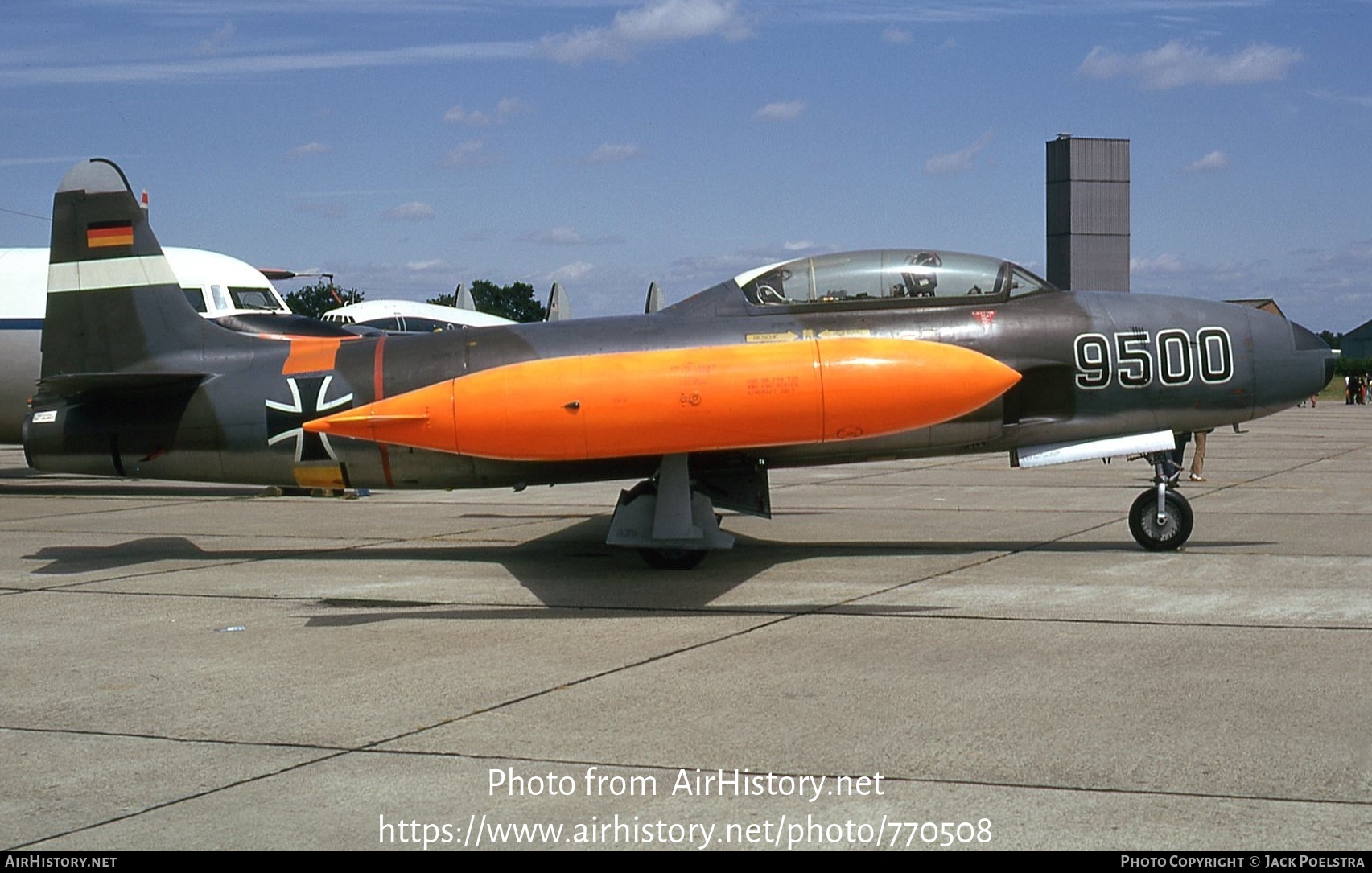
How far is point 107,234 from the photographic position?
39.5ft

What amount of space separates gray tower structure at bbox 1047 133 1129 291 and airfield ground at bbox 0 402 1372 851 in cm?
1786

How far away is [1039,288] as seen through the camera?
11.2 meters

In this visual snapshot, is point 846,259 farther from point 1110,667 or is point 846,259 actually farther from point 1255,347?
point 1110,667

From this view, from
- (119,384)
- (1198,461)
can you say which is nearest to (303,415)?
(119,384)

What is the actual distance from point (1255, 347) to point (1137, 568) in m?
2.13

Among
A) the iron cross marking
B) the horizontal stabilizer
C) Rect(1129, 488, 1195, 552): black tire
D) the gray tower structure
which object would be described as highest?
the gray tower structure

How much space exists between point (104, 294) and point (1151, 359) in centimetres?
901

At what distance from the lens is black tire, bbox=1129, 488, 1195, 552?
11453 mm

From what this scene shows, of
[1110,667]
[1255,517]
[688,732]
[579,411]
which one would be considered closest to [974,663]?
[1110,667]

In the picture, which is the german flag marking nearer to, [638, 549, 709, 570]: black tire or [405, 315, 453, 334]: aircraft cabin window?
[638, 549, 709, 570]: black tire

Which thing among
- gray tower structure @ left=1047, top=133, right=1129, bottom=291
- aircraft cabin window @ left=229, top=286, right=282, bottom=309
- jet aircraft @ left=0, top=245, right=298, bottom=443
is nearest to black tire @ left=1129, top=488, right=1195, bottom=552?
jet aircraft @ left=0, top=245, right=298, bottom=443

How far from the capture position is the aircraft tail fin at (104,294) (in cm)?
1189

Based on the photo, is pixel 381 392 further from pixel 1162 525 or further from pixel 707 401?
pixel 1162 525
